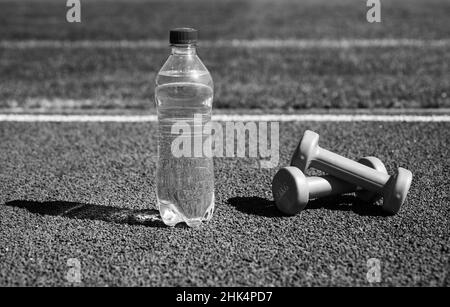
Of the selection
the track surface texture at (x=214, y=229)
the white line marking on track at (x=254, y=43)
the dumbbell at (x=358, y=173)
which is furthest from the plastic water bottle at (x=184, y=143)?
the white line marking on track at (x=254, y=43)

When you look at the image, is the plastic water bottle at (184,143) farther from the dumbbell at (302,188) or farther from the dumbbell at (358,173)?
→ the dumbbell at (358,173)

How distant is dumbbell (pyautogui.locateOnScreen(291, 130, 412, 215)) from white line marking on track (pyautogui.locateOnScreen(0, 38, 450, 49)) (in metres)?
5.77

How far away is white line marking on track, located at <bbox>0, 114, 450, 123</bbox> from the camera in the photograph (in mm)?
5838

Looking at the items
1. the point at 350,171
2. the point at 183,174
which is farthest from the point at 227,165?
the point at 350,171

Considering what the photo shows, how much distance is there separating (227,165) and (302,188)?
1.21 meters

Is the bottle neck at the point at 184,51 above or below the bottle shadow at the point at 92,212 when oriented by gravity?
above

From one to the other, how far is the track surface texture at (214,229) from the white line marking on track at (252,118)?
0.77m

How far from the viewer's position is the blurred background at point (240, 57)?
21.9 ft

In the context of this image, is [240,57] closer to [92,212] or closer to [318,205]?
[318,205]

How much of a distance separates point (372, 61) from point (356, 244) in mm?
5489
